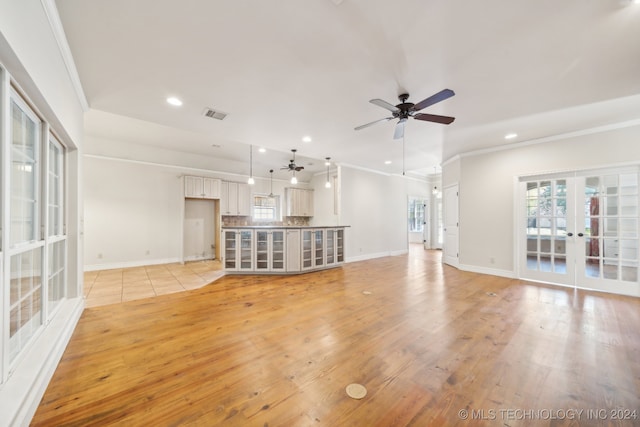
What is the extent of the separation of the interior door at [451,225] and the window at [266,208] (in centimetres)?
539

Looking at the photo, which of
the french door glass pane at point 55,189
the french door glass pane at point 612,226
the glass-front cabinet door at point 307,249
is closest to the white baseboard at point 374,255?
the glass-front cabinet door at point 307,249

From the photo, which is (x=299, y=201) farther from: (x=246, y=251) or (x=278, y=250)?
(x=246, y=251)

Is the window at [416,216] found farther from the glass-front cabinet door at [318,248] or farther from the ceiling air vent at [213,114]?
the ceiling air vent at [213,114]

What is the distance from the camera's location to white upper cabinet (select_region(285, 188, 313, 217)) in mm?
7980

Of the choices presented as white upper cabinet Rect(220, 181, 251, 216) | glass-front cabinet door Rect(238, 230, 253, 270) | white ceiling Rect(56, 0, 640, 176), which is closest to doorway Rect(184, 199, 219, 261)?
white upper cabinet Rect(220, 181, 251, 216)

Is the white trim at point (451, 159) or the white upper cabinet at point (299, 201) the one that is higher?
the white trim at point (451, 159)

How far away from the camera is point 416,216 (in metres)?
10.7

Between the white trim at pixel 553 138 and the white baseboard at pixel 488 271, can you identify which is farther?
the white baseboard at pixel 488 271

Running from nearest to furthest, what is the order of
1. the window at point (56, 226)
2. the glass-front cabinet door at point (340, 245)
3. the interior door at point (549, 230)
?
the window at point (56, 226), the interior door at point (549, 230), the glass-front cabinet door at point (340, 245)

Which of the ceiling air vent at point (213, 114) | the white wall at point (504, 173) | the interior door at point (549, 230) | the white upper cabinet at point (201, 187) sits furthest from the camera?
the white upper cabinet at point (201, 187)

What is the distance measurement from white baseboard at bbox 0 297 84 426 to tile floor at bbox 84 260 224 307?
1.44m

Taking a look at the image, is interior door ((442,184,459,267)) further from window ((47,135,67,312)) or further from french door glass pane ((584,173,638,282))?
window ((47,135,67,312))

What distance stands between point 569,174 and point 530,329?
347cm

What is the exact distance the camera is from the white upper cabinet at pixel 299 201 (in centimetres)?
798
